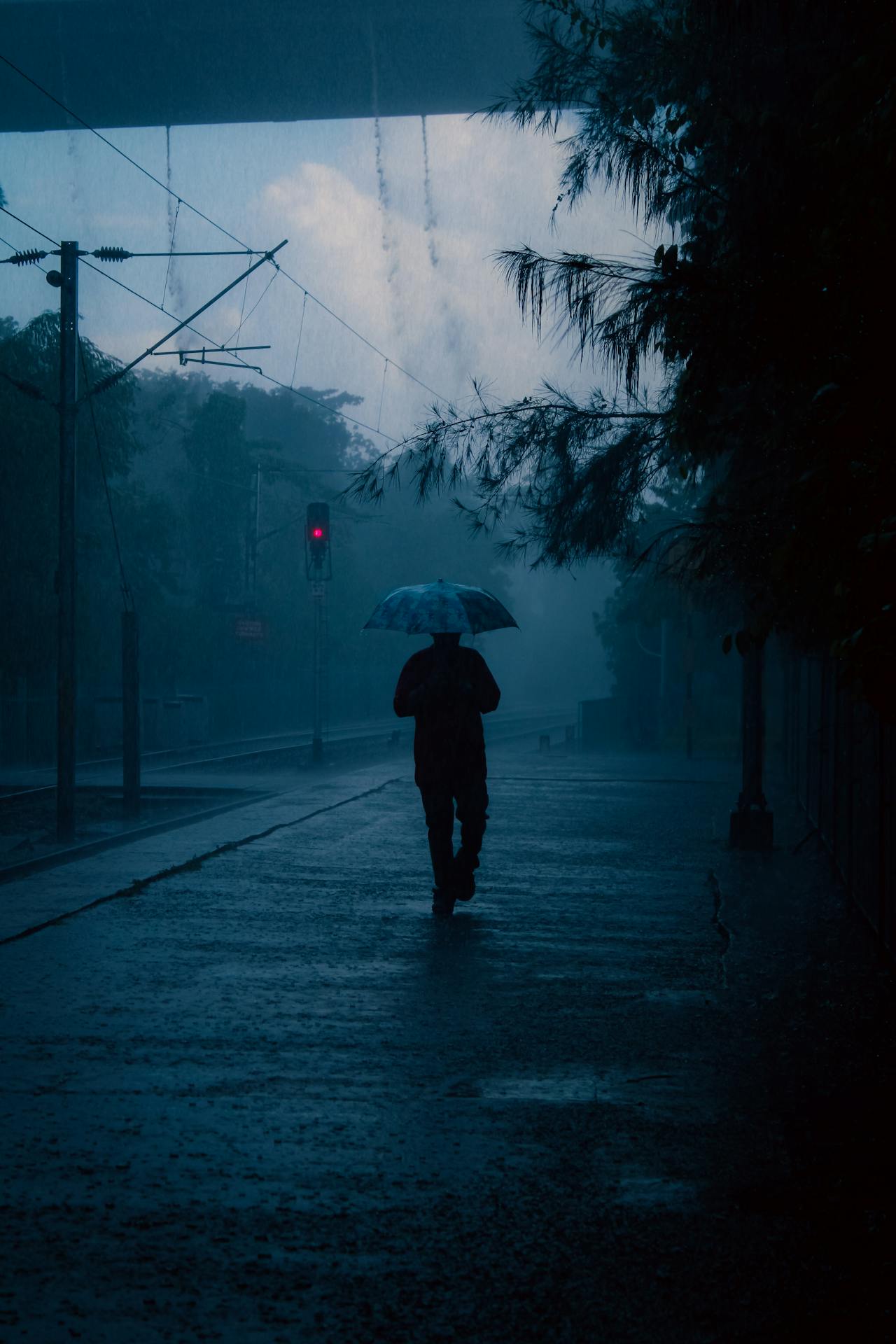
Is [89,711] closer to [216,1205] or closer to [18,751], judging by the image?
[18,751]

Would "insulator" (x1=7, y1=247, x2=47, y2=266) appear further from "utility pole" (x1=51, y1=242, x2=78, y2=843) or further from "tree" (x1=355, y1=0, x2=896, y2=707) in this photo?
"tree" (x1=355, y1=0, x2=896, y2=707)

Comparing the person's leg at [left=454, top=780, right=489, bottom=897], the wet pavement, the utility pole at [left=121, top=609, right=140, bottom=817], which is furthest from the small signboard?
the person's leg at [left=454, top=780, right=489, bottom=897]

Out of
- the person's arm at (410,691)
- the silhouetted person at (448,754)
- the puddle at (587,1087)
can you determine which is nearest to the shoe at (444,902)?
the silhouetted person at (448,754)

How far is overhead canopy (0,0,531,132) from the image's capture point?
3316 cm

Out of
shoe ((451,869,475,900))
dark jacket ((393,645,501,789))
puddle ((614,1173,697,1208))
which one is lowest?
puddle ((614,1173,697,1208))

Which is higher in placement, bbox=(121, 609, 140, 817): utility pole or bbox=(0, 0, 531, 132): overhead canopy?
bbox=(0, 0, 531, 132): overhead canopy

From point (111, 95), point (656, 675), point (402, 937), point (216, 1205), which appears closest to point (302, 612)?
point (656, 675)

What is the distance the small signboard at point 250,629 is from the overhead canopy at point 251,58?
556 inches

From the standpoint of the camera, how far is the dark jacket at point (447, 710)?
8977mm

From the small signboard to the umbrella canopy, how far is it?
3466cm

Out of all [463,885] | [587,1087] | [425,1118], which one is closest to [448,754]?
[463,885]

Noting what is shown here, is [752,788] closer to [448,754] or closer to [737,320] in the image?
[448,754]

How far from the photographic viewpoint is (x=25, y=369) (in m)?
30.2

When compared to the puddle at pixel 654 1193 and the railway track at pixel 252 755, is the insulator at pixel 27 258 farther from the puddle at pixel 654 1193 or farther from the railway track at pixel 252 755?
the puddle at pixel 654 1193
